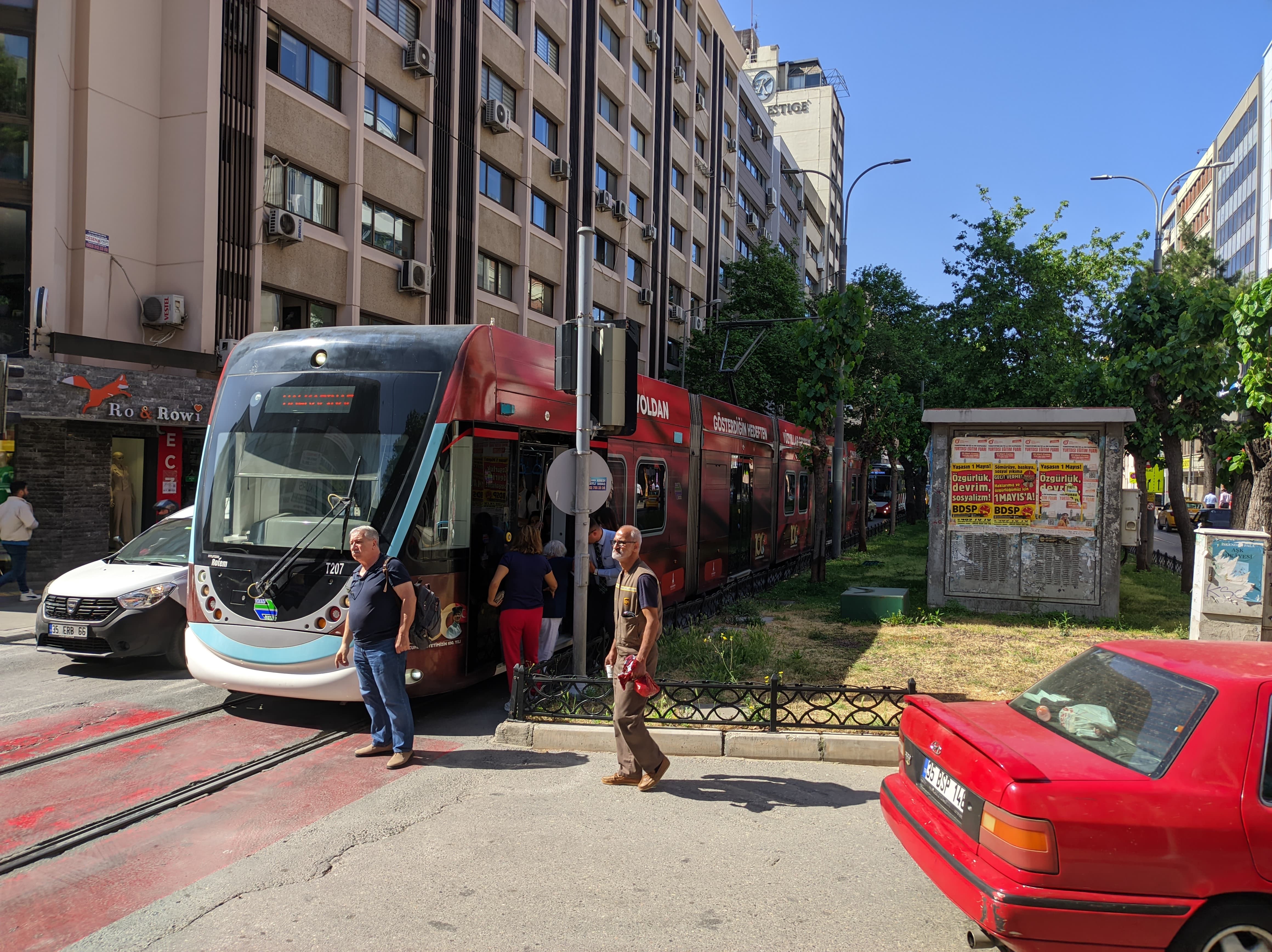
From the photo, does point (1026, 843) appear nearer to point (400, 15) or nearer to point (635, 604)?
point (635, 604)

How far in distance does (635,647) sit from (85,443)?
1368 centimetres

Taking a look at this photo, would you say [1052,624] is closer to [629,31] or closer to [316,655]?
[316,655]

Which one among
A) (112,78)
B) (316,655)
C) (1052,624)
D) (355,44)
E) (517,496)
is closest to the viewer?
(316,655)

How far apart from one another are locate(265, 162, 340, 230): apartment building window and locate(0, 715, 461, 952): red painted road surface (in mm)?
13257

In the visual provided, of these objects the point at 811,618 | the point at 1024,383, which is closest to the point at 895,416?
the point at 1024,383

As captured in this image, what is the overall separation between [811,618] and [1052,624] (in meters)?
3.11

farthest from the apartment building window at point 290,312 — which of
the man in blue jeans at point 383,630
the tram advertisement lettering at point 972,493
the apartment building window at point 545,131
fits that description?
the man in blue jeans at point 383,630

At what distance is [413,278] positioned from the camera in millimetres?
21141

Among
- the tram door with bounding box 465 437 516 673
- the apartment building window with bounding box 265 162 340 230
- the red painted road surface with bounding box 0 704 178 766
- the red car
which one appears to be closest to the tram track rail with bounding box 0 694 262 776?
the red painted road surface with bounding box 0 704 178 766

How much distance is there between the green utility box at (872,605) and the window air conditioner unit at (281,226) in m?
11.8

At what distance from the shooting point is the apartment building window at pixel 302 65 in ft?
59.5

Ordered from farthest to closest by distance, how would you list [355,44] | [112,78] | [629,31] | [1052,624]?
[629,31] < [355,44] < [112,78] < [1052,624]

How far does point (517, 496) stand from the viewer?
8.61m

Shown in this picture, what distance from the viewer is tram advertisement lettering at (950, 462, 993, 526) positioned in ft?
43.4
